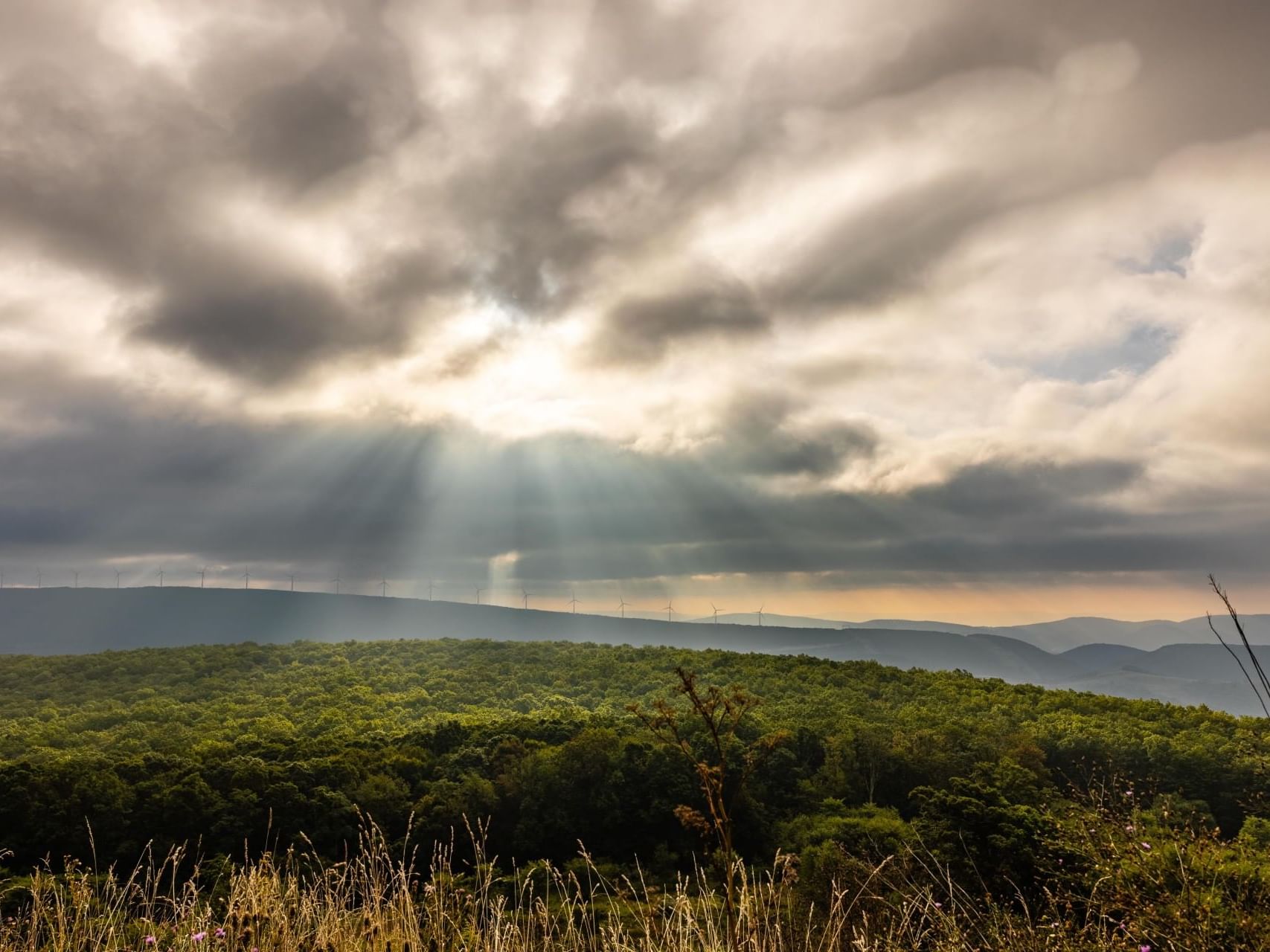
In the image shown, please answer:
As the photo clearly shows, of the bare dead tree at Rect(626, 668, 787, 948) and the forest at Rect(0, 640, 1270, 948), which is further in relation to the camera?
the forest at Rect(0, 640, 1270, 948)

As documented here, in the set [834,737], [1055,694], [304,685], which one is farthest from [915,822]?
[304,685]

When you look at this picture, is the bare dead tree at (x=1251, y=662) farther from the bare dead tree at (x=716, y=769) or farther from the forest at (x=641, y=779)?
the forest at (x=641, y=779)

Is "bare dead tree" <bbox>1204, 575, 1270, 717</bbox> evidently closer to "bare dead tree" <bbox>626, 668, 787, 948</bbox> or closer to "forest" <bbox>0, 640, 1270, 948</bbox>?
"bare dead tree" <bbox>626, 668, 787, 948</bbox>

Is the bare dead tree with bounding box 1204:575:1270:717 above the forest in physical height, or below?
above

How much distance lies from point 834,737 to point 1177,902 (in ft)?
201

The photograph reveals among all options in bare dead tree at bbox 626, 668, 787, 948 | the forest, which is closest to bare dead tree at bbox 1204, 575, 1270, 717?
bare dead tree at bbox 626, 668, 787, 948

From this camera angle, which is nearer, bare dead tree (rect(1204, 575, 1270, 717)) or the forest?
bare dead tree (rect(1204, 575, 1270, 717))

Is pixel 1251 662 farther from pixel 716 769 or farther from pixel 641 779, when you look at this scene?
pixel 641 779

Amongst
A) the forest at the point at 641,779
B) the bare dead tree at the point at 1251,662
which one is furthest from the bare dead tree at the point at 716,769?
the forest at the point at 641,779

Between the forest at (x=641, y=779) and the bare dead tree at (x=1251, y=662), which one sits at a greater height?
the bare dead tree at (x=1251, y=662)

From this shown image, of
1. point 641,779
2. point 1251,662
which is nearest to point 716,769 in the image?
point 1251,662

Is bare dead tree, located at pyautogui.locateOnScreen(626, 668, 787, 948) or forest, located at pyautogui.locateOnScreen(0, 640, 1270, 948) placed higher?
bare dead tree, located at pyautogui.locateOnScreen(626, 668, 787, 948)

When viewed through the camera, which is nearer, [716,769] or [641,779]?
[716,769]

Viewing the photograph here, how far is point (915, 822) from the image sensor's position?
40.4 m
